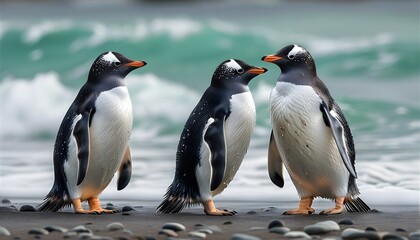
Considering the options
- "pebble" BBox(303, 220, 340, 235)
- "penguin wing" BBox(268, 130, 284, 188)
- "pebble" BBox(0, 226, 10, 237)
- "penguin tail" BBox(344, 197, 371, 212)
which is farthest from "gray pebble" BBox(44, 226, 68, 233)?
"penguin tail" BBox(344, 197, 371, 212)

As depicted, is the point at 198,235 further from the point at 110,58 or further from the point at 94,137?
the point at 110,58

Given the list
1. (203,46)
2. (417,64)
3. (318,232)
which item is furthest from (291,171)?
(203,46)

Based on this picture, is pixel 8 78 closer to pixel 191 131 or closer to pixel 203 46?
pixel 203 46

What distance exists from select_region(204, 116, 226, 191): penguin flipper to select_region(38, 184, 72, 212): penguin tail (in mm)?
935

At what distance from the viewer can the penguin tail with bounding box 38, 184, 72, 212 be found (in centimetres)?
638

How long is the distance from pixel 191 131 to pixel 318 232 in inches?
46.0

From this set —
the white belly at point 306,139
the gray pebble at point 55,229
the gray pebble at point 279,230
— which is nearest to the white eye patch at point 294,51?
the white belly at point 306,139

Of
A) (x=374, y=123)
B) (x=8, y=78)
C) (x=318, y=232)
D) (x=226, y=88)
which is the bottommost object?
(x=318, y=232)

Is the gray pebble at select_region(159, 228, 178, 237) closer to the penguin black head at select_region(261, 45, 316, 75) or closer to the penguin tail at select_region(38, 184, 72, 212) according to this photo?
the penguin tail at select_region(38, 184, 72, 212)

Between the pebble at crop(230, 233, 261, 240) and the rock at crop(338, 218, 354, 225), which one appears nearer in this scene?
the pebble at crop(230, 233, 261, 240)

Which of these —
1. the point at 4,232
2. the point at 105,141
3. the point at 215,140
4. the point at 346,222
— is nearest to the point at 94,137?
the point at 105,141

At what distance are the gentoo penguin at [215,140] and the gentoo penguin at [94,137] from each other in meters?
0.39

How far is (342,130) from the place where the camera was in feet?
20.1

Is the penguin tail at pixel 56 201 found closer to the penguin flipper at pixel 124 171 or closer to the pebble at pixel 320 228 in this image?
the penguin flipper at pixel 124 171
